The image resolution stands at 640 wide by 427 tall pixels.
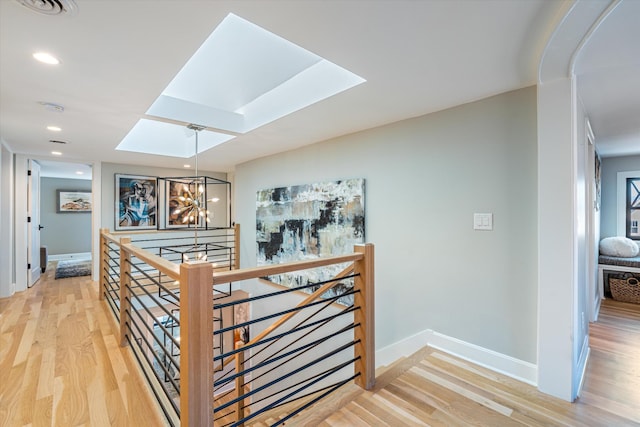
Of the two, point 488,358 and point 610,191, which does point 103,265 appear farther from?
point 610,191

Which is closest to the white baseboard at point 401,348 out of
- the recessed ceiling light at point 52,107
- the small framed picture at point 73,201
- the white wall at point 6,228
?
the recessed ceiling light at point 52,107

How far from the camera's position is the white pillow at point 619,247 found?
3898 mm

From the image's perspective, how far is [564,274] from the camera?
1.84m

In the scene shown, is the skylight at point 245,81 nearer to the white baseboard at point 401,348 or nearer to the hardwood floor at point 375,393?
the hardwood floor at point 375,393

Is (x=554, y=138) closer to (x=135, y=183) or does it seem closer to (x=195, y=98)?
(x=195, y=98)

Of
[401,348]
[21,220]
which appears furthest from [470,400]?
[21,220]

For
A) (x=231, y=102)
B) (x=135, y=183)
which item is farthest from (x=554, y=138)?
(x=135, y=183)

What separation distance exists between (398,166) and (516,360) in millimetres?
1828

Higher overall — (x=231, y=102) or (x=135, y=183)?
(x=231, y=102)

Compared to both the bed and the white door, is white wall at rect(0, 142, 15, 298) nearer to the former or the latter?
the white door

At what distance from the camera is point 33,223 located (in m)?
4.90

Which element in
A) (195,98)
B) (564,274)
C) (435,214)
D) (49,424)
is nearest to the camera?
(49,424)

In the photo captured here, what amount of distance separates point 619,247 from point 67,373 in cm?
616

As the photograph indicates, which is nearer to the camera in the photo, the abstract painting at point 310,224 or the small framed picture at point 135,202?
the abstract painting at point 310,224
